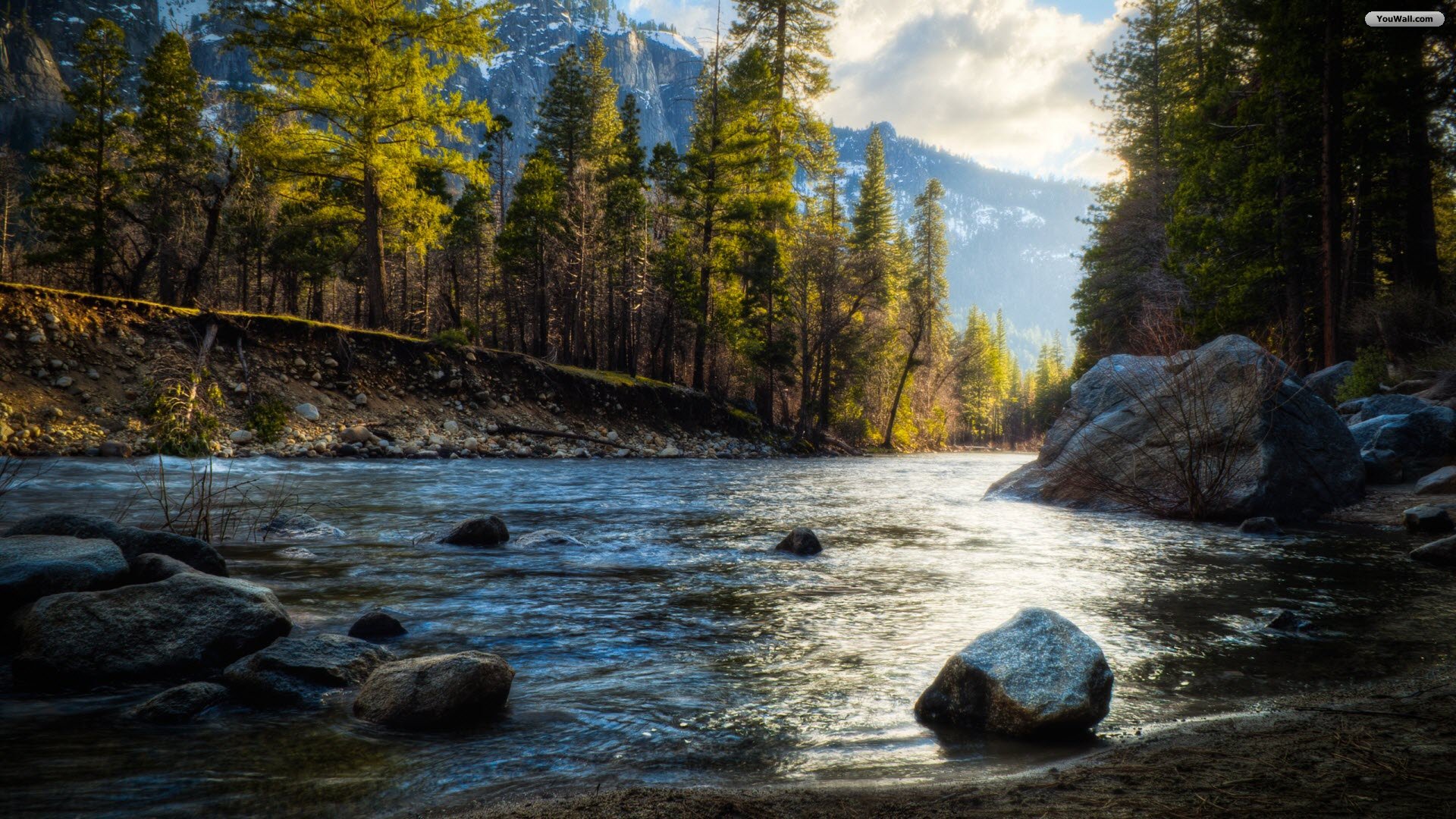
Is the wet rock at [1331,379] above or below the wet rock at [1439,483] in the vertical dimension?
above

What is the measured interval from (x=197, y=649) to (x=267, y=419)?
53.4ft

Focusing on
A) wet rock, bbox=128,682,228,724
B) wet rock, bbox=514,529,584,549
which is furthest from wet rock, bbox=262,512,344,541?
Answer: wet rock, bbox=128,682,228,724

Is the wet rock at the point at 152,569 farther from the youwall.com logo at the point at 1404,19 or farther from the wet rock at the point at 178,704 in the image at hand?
the youwall.com logo at the point at 1404,19

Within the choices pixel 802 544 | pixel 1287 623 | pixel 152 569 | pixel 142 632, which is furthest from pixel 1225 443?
pixel 152 569

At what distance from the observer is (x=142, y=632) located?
3887mm

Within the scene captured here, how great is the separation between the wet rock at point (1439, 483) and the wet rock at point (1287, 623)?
8182mm

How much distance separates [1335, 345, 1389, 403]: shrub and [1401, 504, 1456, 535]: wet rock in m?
7.57

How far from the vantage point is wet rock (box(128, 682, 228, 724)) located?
3.26 metres

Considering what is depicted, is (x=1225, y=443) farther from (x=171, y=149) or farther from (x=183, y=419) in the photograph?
(x=171, y=149)

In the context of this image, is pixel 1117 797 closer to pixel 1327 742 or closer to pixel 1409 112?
pixel 1327 742

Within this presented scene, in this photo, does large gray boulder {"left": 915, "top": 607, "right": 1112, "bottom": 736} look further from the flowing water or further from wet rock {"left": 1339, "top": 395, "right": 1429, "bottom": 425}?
wet rock {"left": 1339, "top": 395, "right": 1429, "bottom": 425}

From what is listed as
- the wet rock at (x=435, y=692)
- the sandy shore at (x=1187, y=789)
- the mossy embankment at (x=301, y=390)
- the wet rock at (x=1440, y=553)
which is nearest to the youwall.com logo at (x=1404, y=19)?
the wet rock at (x=1440, y=553)

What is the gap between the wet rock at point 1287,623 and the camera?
4.90m

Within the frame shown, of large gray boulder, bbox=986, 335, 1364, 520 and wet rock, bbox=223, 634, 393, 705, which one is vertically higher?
large gray boulder, bbox=986, 335, 1364, 520
